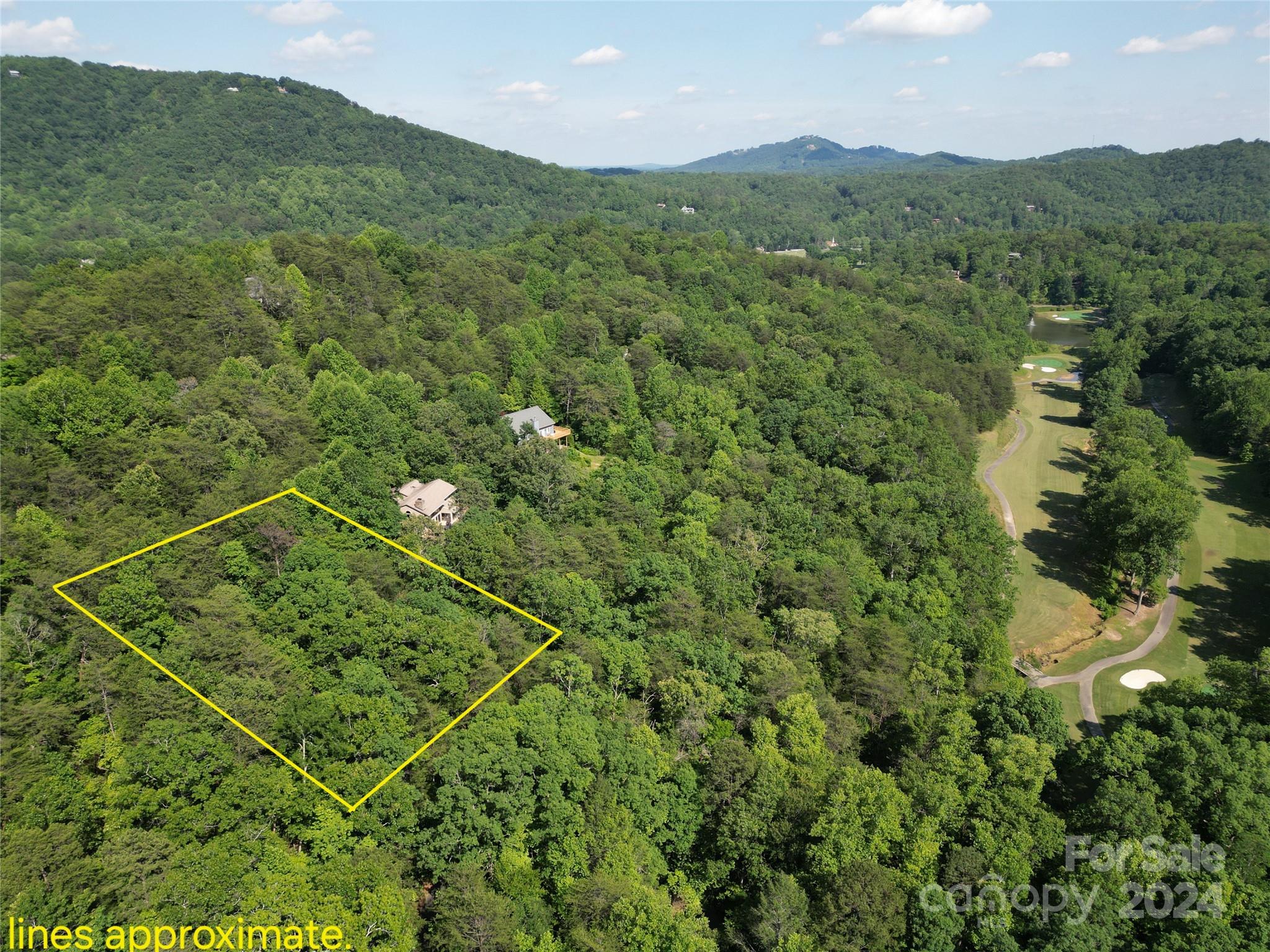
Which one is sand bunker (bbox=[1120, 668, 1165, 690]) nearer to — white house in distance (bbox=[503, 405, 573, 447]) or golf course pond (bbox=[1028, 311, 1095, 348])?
white house in distance (bbox=[503, 405, 573, 447])

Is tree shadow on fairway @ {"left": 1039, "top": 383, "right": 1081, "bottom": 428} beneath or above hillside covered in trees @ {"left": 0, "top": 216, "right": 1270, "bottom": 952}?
beneath

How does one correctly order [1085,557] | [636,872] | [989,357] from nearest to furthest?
[636,872]
[1085,557]
[989,357]

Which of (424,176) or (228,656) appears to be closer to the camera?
(228,656)

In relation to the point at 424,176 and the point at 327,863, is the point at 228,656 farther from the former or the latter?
the point at 424,176

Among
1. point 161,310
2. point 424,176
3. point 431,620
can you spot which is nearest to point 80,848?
point 431,620

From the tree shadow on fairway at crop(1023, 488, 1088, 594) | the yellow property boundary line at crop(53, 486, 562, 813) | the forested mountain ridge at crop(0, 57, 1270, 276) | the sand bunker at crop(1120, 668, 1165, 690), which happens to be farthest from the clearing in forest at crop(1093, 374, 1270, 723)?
the forested mountain ridge at crop(0, 57, 1270, 276)

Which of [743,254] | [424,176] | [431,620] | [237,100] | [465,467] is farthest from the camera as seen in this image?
[424,176]

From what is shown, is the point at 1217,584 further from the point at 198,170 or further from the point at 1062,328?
the point at 198,170
